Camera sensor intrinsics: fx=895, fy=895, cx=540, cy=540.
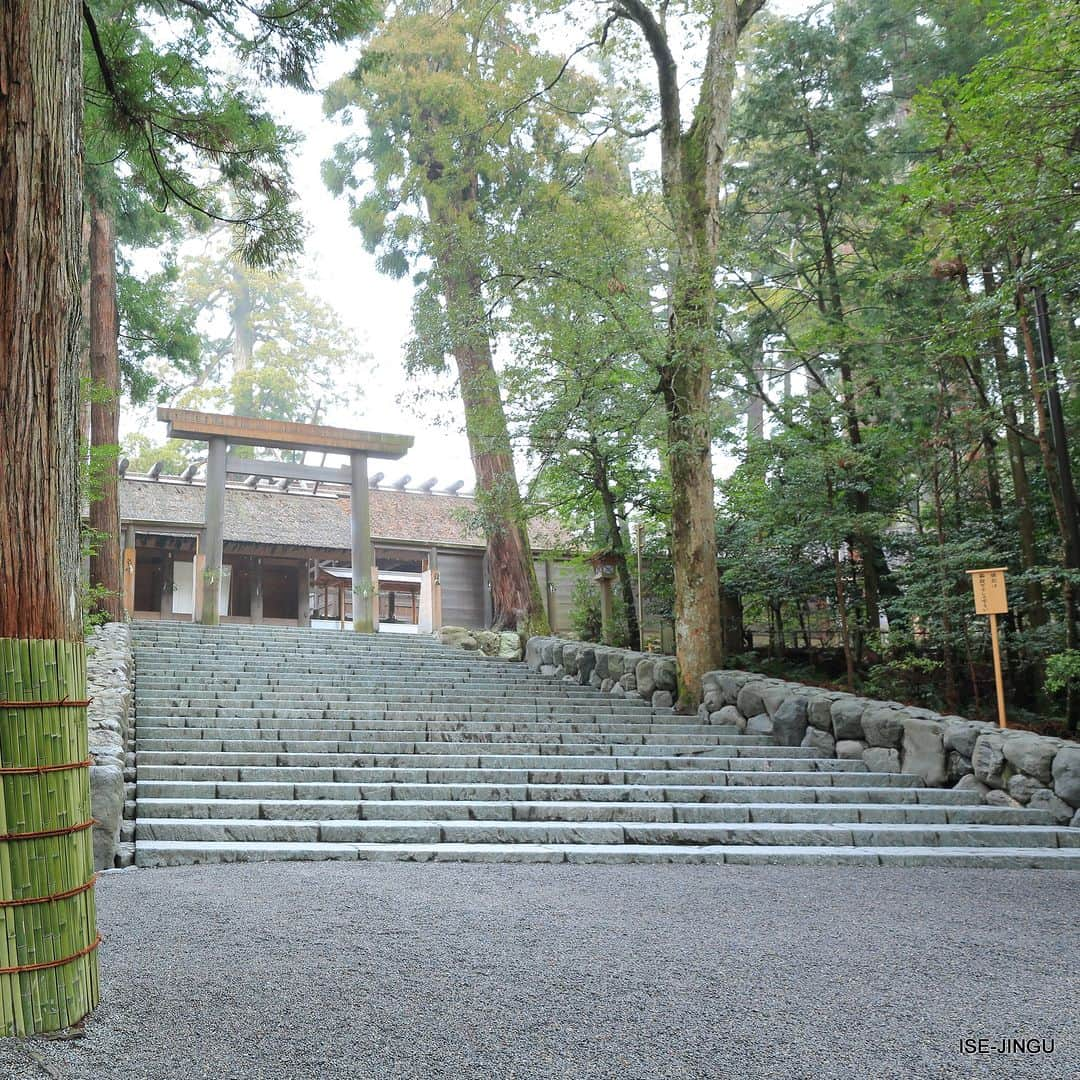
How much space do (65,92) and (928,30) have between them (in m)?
12.7

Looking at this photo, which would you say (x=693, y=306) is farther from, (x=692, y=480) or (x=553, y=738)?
(x=553, y=738)

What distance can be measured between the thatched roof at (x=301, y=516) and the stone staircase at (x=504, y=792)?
834 centimetres

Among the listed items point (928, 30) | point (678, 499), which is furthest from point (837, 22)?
point (678, 499)

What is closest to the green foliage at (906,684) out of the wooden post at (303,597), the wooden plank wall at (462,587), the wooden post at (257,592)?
the wooden plank wall at (462,587)

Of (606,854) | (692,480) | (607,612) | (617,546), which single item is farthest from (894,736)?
(607,612)

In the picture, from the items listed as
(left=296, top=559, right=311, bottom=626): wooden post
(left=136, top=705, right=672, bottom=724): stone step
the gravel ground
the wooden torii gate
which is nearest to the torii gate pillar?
the wooden torii gate

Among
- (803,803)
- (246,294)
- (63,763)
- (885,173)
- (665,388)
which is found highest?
(246,294)

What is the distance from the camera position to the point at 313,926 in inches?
141

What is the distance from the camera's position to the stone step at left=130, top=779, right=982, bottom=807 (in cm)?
612

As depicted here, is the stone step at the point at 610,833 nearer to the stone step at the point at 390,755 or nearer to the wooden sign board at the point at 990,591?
the stone step at the point at 390,755

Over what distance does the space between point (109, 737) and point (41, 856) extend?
3.58 metres

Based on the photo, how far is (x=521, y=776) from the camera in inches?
269

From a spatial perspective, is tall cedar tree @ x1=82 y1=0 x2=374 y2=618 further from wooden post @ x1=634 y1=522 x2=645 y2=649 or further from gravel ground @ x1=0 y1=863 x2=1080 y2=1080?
wooden post @ x1=634 y1=522 x2=645 y2=649

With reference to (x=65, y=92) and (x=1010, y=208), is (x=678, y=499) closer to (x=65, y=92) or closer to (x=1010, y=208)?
(x=1010, y=208)
